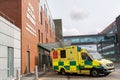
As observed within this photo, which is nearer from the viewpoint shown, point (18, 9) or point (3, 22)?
point (3, 22)

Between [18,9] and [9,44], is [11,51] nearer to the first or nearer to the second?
[9,44]

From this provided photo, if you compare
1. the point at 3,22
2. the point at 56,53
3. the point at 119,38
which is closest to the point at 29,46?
the point at 56,53

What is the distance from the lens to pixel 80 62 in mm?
20625

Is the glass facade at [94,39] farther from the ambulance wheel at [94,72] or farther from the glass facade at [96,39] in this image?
the ambulance wheel at [94,72]

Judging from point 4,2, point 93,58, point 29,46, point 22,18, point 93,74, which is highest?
point 4,2

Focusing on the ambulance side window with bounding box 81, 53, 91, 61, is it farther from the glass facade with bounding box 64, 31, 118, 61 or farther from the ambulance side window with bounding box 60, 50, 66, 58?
the glass facade with bounding box 64, 31, 118, 61

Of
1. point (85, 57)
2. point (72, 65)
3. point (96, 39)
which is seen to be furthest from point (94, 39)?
point (85, 57)

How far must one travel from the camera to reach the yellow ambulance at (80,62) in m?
19.4

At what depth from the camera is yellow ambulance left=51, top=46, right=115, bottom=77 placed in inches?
765

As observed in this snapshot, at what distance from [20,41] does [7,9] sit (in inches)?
128

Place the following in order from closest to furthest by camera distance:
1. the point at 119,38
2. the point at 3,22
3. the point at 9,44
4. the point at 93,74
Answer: the point at 3,22
the point at 9,44
the point at 93,74
the point at 119,38

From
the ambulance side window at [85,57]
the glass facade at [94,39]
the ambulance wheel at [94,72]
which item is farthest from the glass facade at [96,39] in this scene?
the ambulance wheel at [94,72]

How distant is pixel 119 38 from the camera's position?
6431 centimetres

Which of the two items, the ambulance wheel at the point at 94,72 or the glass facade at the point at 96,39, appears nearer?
the ambulance wheel at the point at 94,72
